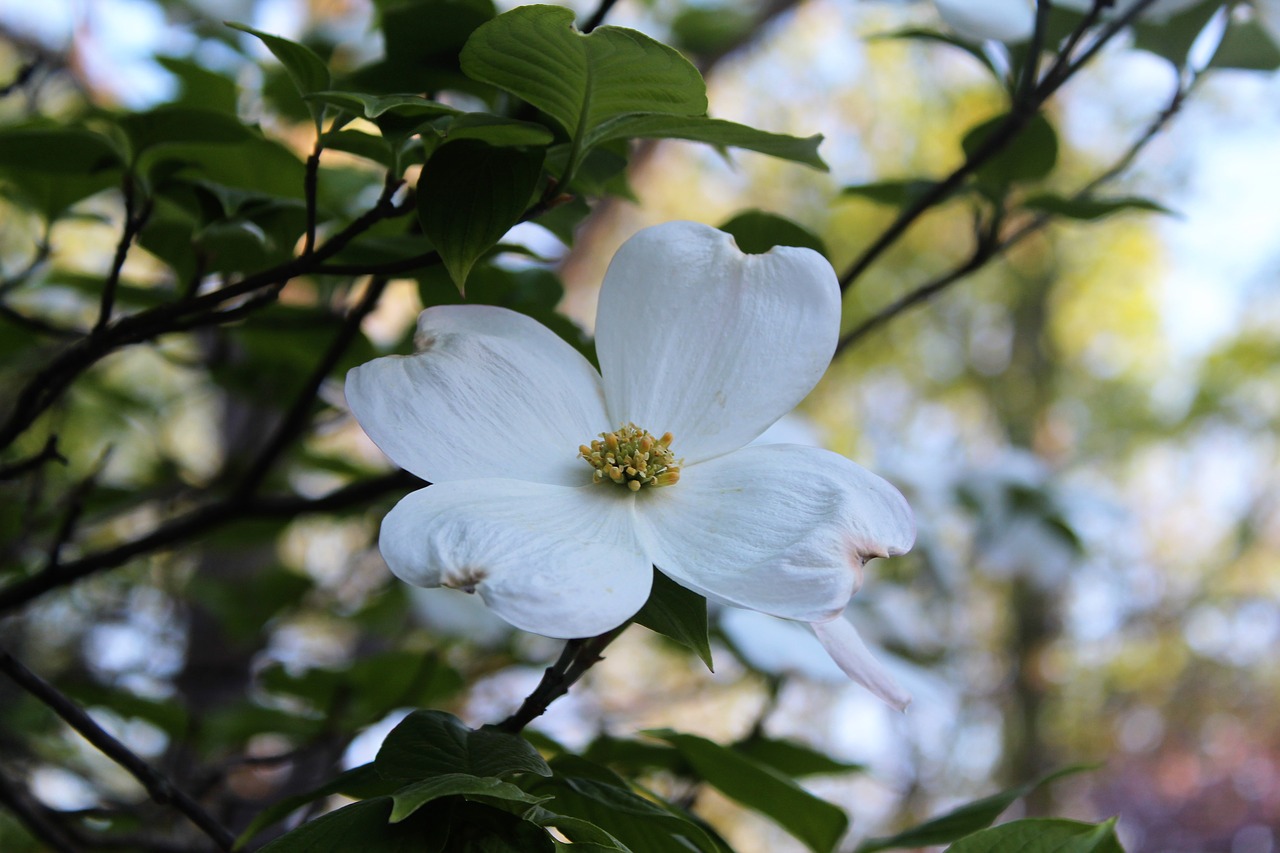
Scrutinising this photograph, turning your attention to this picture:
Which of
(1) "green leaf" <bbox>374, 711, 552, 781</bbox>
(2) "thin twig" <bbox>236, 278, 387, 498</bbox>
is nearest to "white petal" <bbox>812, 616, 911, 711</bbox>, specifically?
(1) "green leaf" <bbox>374, 711, 552, 781</bbox>

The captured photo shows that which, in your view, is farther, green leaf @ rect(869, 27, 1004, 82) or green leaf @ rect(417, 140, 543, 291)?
green leaf @ rect(869, 27, 1004, 82)

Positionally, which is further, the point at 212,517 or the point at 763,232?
the point at 212,517

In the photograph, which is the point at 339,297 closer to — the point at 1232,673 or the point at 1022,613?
the point at 1022,613

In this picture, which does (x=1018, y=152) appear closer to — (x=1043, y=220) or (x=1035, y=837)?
(x=1043, y=220)

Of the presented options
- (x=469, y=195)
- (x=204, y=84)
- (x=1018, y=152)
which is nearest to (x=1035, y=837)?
(x=469, y=195)

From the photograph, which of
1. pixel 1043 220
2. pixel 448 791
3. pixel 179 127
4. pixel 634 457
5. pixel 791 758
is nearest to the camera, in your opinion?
pixel 448 791

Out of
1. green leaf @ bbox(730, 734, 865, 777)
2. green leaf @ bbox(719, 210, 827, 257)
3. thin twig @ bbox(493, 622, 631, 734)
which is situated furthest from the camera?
green leaf @ bbox(730, 734, 865, 777)

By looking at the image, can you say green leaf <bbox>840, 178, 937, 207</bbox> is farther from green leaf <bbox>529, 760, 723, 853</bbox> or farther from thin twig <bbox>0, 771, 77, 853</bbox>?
thin twig <bbox>0, 771, 77, 853</bbox>

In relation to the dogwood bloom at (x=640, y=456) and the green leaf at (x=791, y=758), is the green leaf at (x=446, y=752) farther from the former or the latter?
the green leaf at (x=791, y=758)
